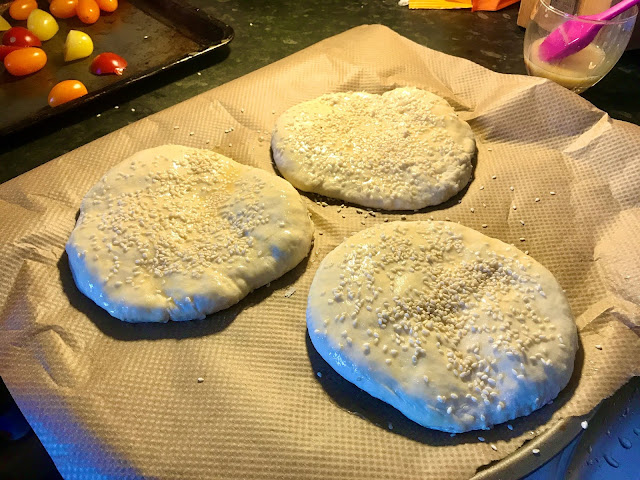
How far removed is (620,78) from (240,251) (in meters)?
1.48

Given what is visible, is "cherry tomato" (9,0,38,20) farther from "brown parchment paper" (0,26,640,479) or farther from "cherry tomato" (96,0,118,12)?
"brown parchment paper" (0,26,640,479)

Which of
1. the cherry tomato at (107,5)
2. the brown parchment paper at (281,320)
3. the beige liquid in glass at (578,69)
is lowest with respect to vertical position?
the brown parchment paper at (281,320)

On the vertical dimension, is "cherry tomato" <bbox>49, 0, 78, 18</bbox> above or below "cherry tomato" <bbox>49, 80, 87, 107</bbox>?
above

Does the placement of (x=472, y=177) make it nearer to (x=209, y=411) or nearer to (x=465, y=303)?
(x=465, y=303)

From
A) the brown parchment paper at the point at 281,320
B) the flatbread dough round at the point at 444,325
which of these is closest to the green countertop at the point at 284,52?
the brown parchment paper at the point at 281,320

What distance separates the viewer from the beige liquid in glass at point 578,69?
1561 millimetres

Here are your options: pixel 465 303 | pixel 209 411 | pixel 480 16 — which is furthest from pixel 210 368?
pixel 480 16

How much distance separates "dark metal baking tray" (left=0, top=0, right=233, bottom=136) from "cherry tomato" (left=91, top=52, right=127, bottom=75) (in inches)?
0.8

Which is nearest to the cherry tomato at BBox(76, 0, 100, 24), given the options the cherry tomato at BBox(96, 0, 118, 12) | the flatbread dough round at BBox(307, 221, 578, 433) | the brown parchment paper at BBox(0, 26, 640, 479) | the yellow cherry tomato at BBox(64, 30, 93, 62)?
the cherry tomato at BBox(96, 0, 118, 12)

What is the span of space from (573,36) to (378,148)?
0.69 metres

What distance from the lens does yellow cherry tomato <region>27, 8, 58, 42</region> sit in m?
1.93

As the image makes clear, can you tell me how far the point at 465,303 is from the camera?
3.50ft

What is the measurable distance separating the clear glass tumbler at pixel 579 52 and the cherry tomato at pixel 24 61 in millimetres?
1645

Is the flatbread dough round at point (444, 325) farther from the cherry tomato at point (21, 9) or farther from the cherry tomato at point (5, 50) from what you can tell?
the cherry tomato at point (21, 9)
